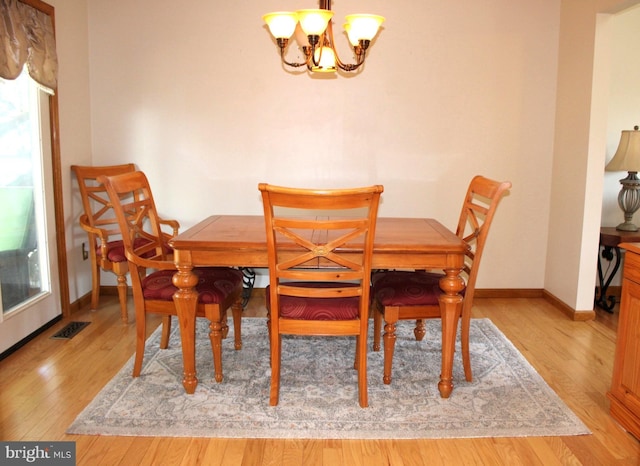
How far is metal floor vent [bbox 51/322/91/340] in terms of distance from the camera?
10.5 ft

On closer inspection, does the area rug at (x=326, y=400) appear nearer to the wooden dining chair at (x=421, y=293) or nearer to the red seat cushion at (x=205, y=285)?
the wooden dining chair at (x=421, y=293)

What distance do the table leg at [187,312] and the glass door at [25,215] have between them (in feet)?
3.73

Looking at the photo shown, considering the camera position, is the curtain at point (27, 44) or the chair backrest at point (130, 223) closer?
the chair backrest at point (130, 223)

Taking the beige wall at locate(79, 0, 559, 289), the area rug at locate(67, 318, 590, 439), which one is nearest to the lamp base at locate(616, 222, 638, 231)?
the beige wall at locate(79, 0, 559, 289)

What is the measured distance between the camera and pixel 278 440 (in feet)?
7.03

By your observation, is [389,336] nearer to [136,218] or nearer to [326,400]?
[326,400]

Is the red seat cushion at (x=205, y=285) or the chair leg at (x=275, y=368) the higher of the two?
the red seat cushion at (x=205, y=285)

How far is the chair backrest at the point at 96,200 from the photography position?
3.59m

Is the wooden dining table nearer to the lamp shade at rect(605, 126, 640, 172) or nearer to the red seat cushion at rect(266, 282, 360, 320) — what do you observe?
the red seat cushion at rect(266, 282, 360, 320)

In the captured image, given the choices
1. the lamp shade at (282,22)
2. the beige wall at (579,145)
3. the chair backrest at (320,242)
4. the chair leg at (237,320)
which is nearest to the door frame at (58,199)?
the chair leg at (237,320)

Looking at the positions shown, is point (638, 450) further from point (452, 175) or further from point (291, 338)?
point (452, 175)

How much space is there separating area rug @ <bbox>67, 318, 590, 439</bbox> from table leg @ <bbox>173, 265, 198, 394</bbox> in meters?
0.09

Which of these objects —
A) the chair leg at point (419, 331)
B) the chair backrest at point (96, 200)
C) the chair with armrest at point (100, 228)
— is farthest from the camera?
the chair backrest at point (96, 200)

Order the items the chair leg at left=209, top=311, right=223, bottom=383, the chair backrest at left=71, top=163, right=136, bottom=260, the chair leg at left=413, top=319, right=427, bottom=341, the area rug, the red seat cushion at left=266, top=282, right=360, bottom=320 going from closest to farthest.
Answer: the area rug, the red seat cushion at left=266, top=282, right=360, bottom=320, the chair leg at left=209, top=311, right=223, bottom=383, the chair leg at left=413, top=319, right=427, bottom=341, the chair backrest at left=71, top=163, right=136, bottom=260
